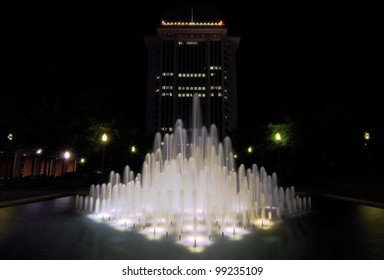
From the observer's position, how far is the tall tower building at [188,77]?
11206 centimetres

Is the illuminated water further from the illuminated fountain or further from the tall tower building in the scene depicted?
the tall tower building

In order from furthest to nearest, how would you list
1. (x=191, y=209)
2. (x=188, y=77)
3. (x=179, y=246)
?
(x=188, y=77), (x=191, y=209), (x=179, y=246)

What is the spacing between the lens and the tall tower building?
4412 inches

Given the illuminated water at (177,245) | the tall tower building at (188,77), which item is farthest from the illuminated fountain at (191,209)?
the tall tower building at (188,77)

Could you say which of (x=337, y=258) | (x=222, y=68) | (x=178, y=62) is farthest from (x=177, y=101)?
(x=337, y=258)

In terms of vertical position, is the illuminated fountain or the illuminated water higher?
the illuminated fountain

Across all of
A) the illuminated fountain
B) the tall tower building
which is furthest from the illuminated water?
the tall tower building

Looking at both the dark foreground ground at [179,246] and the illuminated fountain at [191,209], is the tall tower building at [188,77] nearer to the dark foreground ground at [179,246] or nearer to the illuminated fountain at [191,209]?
the illuminated fountain at [191,209]

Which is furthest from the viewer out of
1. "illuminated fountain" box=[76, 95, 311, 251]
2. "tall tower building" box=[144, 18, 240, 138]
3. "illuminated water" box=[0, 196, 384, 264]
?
"tall tower building" box=[144, 18, 240, 138]

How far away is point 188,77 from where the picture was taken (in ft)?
375

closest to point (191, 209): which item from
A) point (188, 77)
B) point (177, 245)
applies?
point (177, 245)

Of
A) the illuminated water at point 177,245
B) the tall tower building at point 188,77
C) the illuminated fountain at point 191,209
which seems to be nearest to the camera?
the illuminated water at point 177,245

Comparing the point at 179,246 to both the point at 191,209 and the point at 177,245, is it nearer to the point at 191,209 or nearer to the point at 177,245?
the point at 177,245

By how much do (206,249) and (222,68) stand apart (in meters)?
115
